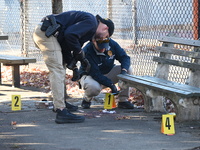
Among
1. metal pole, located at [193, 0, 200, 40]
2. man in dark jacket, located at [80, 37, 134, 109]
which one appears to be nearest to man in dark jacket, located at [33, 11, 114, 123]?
man in dark jacket, located at [80, 37, 134, 109]

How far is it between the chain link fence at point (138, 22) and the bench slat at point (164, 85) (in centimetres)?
104

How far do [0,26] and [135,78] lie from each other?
33.7 ft

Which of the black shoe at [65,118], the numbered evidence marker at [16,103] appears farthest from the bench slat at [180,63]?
the numbered evidence marker at [16,103]

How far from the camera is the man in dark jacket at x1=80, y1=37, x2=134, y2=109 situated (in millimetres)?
6805

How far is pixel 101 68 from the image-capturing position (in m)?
7.06

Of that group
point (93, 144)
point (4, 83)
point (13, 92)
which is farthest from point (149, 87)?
point (4, 83)

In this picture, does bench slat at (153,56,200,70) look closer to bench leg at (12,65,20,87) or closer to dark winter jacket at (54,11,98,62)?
dark winter jacket at (54,11,98,62)

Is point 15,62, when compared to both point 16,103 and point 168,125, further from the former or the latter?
point 168,125

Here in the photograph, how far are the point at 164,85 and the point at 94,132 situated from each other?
1.15 metres

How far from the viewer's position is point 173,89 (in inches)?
229

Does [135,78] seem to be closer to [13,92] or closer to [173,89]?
[173,89]

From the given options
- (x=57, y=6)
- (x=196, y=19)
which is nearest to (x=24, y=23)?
(x=57, y=6)

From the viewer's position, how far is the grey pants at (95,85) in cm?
688

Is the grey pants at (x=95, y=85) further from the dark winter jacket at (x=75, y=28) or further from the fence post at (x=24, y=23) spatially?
the fence post at (x=24, y=23)
